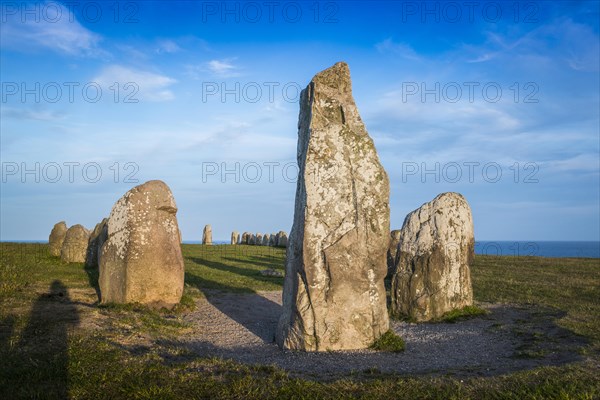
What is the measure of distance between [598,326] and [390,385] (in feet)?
24.4

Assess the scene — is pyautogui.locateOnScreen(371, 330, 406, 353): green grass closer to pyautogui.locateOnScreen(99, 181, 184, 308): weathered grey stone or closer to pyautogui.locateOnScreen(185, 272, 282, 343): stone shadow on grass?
pyautogui.locateOnScreen(185, 272, 282, 343): stone shadow on grass

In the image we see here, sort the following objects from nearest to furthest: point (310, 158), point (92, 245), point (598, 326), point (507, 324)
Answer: point (310, 158)
point (598, 326)
point (507, 324)
point (92, 245)

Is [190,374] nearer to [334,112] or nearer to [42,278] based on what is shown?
[334,112]

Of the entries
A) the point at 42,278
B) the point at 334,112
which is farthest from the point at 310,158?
the point at 42,278

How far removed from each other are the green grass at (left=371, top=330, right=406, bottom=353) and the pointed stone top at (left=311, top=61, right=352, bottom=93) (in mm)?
5282

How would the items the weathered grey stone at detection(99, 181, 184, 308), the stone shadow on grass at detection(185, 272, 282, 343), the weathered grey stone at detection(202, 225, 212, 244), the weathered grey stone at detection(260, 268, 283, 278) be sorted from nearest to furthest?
1. the stone shadow on grass at detection(185, 272, 282, 343)
2. the weathered grey stone at detection(99, 181, 184, 308)
3. the weathered grey stone at detection(260, 268, 283, 278)
4. the weathered grey stone at detection(202, 225, 212, 244)

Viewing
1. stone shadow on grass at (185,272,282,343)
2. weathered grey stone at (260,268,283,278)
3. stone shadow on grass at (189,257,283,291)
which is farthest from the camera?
weathered grey stone at (260,268,283,278)

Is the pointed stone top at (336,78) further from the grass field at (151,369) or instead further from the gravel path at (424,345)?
the grass field at (151,369)

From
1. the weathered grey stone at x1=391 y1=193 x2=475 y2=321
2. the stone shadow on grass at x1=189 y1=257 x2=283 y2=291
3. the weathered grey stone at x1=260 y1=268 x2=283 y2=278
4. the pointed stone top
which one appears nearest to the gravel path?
the weathered grey stone at x1=391 y1=193 x2=475 y2=321

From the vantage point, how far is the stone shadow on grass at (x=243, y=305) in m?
12.5

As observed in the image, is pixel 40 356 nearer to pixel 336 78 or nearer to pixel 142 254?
pixel 142 254

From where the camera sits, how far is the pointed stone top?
35.4 ft

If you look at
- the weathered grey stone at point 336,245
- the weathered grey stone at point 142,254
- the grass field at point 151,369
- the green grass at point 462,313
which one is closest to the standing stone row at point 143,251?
the weathered grey stone at point 142,254

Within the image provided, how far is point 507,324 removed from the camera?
41.2ft
